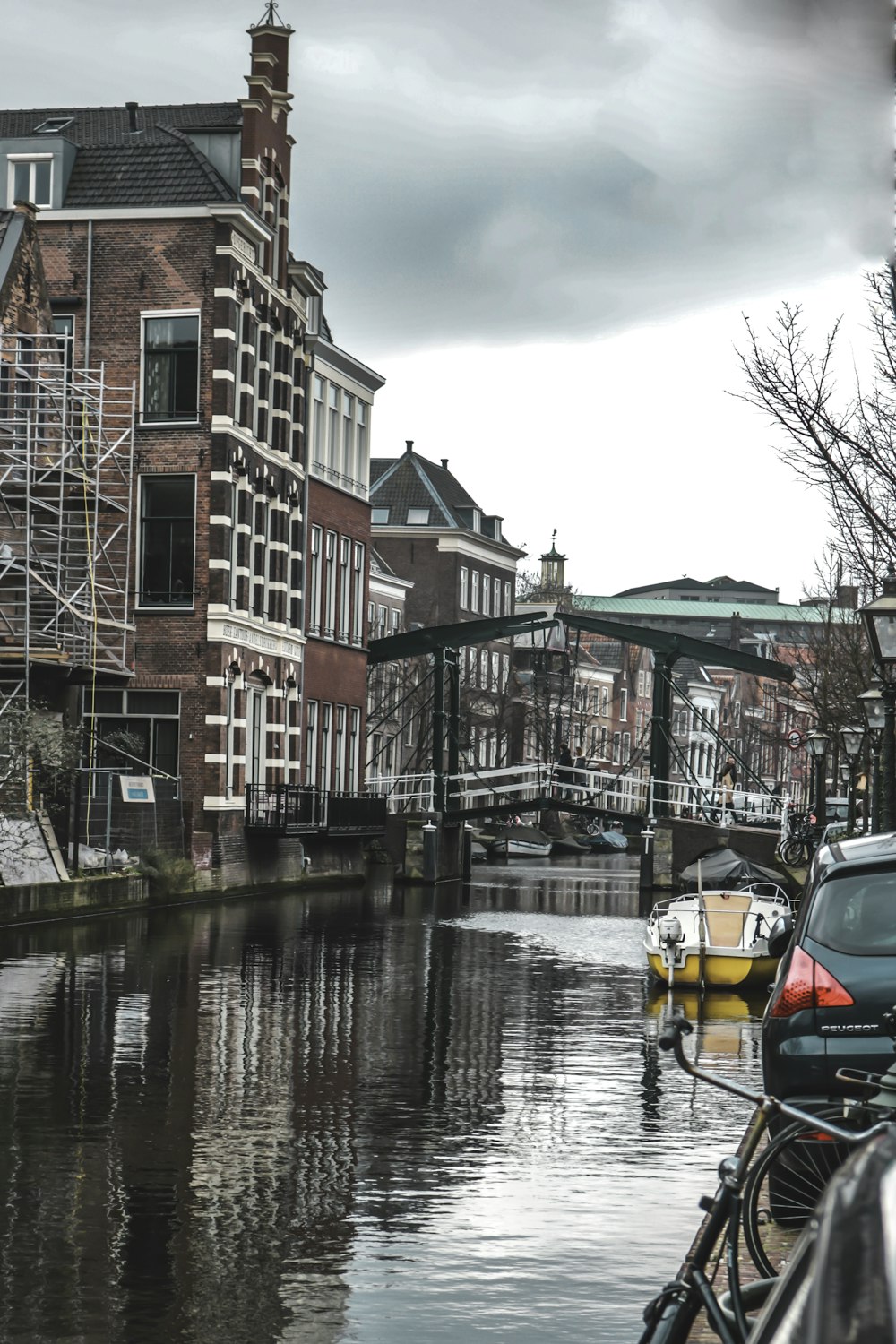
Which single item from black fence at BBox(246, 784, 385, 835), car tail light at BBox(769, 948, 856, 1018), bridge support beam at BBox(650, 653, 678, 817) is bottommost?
car tail light at BBox(769, 948, 856, 1018)

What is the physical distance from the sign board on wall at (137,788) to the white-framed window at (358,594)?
1821 centimetres

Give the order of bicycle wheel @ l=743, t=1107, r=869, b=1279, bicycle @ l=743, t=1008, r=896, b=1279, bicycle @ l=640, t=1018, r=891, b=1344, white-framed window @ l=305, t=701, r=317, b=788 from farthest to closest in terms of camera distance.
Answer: white-framed window @ l=305, t=701, r=317, b=788 < bicycle wheel @ l=743, t=1107, r=869, b=1279 < bicycle @ l=743, t=1008, r=896, b=1279 < bicycle @ l=640, t=1018, r=891, b=1344

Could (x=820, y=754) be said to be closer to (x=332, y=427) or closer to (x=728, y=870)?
(x=728, y=870)

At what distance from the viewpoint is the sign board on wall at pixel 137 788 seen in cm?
3547

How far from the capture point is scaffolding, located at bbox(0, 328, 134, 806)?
33.6 m

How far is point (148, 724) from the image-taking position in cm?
4131

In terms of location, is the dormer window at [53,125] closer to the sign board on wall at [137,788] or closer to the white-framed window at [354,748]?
the white-framed window at [354,748]

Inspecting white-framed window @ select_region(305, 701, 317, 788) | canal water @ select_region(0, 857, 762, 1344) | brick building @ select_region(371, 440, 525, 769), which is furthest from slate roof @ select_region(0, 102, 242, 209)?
brick building @ select_region(371, 440, 525, 769)

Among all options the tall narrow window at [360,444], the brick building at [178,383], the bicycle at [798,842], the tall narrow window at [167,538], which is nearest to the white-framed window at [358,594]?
the tall narrow window at [360,444]

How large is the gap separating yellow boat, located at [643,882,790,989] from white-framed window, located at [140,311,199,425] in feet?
67.5

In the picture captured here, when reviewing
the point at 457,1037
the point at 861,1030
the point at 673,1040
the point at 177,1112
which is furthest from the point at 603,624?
the point at 673,1040

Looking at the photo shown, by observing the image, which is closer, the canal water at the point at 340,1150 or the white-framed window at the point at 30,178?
the canal water at the point at 340,1150

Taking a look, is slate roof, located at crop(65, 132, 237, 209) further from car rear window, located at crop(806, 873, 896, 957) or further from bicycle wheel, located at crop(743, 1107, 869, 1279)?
bicycle wheel, located at crop(743, 1107, 869, 1279)

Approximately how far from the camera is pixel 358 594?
180 feet
